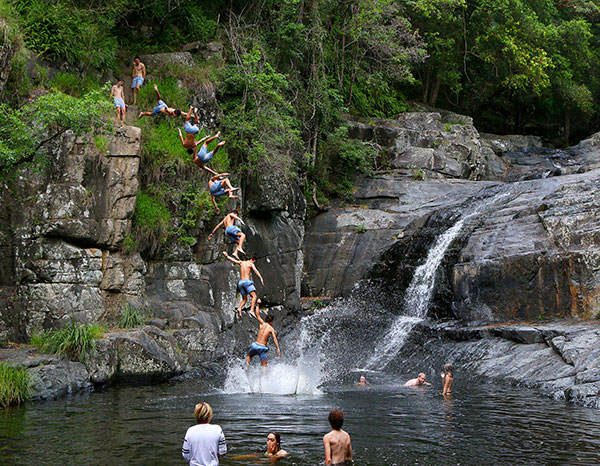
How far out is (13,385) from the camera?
1174cm

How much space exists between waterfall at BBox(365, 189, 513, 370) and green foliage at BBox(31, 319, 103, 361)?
7.22 metres

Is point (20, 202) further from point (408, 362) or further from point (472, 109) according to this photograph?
point (472, 109)

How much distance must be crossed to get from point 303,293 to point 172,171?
22.1ft

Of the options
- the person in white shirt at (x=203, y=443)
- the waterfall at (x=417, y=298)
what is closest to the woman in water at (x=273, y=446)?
the person in white shirt at (x=203, y=443)

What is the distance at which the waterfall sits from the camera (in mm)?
17547

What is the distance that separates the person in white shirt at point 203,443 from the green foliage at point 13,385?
6873 mm

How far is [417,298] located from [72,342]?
10.0 metres

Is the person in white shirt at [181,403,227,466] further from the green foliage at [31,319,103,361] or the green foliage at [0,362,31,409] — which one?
the green foliage at [31,319,103,361]

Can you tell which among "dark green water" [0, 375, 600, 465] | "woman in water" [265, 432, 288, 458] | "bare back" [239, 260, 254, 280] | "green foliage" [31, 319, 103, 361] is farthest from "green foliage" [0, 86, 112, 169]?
"woman in water" [265, 432, 288, 458]

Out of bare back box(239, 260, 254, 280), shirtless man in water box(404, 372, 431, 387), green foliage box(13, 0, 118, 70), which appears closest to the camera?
bare back box(239, 260, 254, 280)

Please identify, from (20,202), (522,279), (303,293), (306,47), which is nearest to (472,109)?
(306,47)

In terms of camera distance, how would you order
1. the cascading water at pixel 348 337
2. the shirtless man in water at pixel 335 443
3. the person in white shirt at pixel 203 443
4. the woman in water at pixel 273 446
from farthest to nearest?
the cascading water at pixel 348 337 → the woman in water at pixel 273 446 → the shirtless man in water at pixel 335 443 → the person in white shirt at pixel 203 443

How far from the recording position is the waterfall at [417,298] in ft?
57.6

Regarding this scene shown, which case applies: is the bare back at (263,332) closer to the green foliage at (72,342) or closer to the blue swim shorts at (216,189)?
the green foliage at (72,342)
